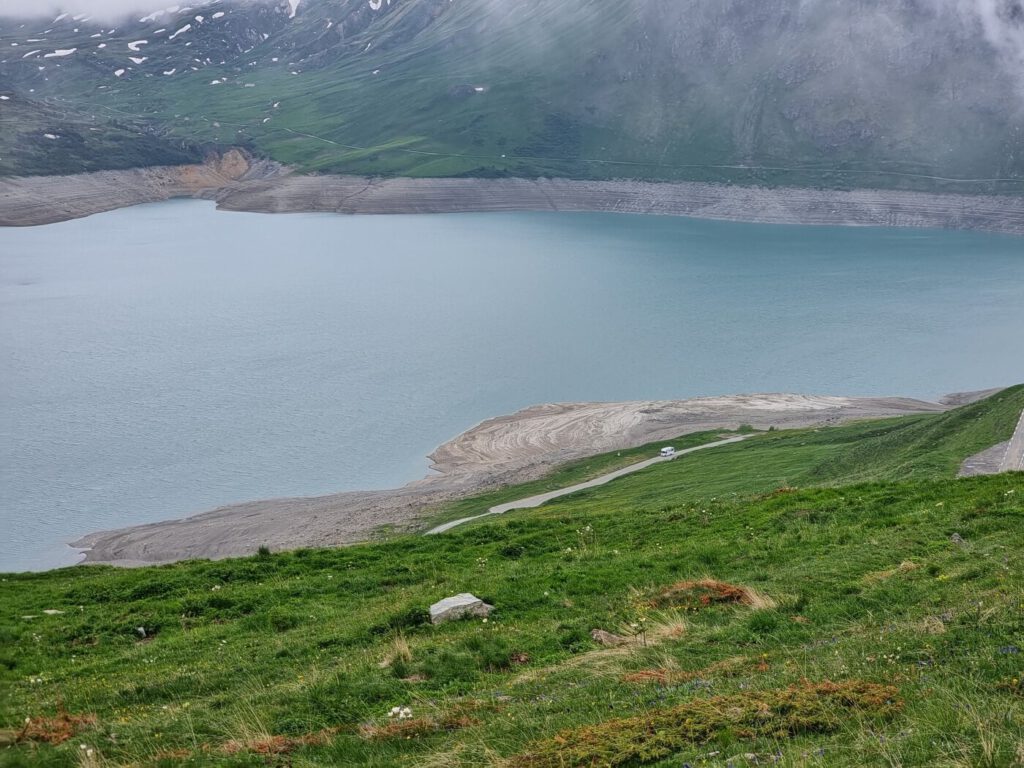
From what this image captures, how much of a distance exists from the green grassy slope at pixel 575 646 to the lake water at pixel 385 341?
3272 centimetres

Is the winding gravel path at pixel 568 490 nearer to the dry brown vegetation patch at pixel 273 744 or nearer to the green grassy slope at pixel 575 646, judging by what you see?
the green grassy slope at pixel 575 646

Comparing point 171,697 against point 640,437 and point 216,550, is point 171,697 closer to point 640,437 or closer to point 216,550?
point 216,550

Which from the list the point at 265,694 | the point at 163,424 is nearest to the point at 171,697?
the point at 265,694

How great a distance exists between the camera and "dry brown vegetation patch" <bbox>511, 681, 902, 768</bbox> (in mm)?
9727

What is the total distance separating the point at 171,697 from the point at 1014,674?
1199 centimetres

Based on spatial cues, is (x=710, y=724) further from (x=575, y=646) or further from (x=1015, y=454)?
(x=1015, y=454)

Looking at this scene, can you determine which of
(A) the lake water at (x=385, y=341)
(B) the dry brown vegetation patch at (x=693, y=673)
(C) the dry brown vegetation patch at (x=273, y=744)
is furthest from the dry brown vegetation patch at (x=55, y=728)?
(A) the lake water at (x=385, y=341)

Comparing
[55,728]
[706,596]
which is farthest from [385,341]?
[55,728]

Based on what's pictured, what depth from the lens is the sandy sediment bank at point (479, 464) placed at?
46906 millimetres

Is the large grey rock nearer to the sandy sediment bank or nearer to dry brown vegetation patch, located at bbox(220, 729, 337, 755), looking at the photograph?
dry brown vegetation patch, located at bbox(220, 729, 337, 755)

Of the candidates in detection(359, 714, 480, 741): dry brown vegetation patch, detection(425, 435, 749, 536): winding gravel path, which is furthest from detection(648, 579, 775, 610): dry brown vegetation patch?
detection(425, 435, 749, 536): winding gravel path

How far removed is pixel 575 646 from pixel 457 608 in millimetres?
3243

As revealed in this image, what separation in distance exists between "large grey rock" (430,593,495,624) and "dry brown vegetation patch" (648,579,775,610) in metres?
3.28

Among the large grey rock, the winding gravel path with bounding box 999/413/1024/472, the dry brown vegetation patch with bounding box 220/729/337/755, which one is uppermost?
the dry brown vegetation patch with bounding box 220/729/337/755
